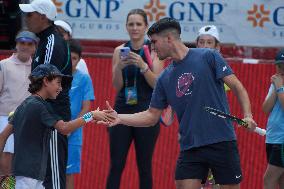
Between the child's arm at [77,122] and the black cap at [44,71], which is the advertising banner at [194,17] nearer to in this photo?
the black cap at [44,71]

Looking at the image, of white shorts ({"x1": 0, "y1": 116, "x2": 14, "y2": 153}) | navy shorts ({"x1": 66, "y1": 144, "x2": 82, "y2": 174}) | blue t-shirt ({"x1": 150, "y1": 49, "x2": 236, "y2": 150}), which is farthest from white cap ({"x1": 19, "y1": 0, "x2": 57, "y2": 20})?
white shorts ({"x1": 0, "y1": 116, "x2": 14, "y2": 153})

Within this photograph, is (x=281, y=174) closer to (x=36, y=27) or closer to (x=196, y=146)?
(x=196, y=146)

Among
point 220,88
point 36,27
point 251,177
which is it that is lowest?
point 251,177

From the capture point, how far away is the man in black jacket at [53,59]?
22.9 ft

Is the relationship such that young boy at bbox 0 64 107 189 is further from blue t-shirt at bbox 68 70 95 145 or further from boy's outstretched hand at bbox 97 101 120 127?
blue t-shirt at bbox 68 70 95 145

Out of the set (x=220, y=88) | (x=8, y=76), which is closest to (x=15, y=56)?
(x=8, y=76)

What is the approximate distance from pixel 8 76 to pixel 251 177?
9.88 feet

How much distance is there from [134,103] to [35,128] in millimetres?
1873

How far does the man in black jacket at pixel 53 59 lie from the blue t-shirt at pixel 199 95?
97 centimetres

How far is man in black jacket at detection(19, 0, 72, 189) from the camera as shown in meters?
6.98

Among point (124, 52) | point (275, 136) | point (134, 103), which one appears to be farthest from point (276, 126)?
point (124, 52)

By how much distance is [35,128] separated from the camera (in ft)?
21.5

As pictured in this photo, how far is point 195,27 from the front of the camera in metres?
9.91

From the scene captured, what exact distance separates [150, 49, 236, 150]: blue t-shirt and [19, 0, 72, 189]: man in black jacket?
966mm
